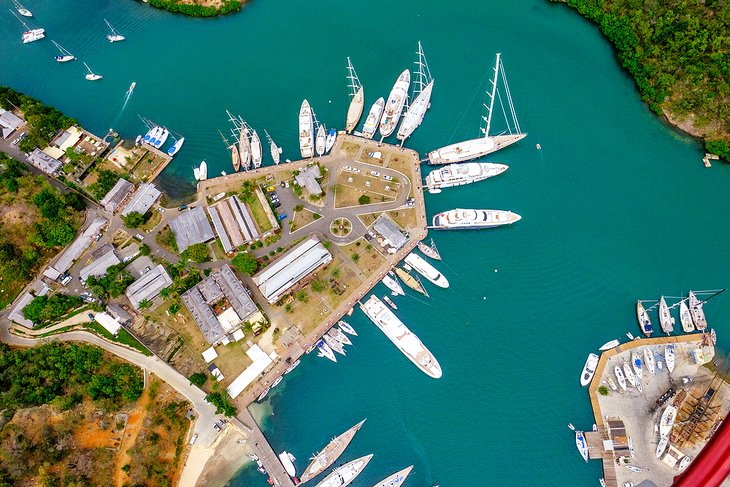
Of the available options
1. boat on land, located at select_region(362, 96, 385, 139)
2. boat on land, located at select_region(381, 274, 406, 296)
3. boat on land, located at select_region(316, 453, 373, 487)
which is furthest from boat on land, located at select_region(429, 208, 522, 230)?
boat on land, located at select_region(316, 453, 373, 487)

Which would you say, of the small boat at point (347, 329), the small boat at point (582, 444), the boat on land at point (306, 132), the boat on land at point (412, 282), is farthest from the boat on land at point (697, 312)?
the boat on land at point (306, 132)

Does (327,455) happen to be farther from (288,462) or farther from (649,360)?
(649,360)

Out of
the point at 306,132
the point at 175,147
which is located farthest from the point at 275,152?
the point at 175,147

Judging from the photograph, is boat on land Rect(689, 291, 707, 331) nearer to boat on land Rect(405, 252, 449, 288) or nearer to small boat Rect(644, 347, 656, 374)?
small boat Rect(644, 347, 656, 374)

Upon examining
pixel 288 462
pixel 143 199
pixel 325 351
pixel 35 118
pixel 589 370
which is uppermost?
pixel 35 118

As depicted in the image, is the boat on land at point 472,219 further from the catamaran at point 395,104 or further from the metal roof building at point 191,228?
the metal roof building at point 191,228

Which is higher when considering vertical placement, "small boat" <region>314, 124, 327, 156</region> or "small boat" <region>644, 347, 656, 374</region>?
"small boat" <region>314, 124, 327, 156</region>

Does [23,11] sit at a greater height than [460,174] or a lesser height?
greater
